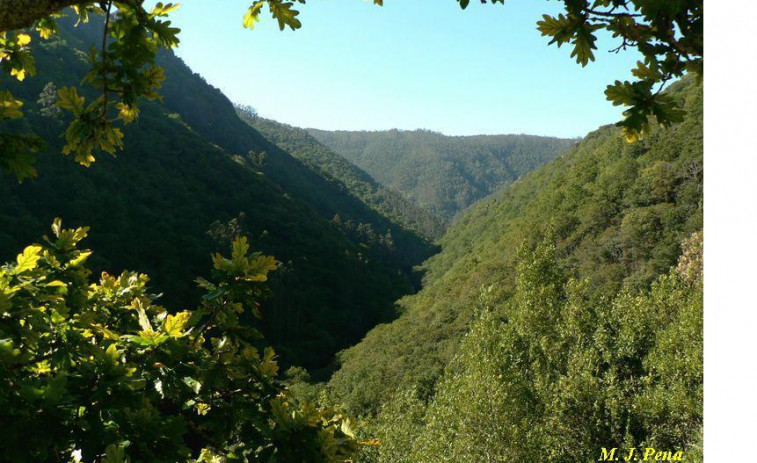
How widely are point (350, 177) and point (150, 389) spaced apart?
149784 mm

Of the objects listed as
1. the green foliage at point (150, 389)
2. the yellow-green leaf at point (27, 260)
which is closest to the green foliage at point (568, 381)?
the green foliage at point (150, 389)

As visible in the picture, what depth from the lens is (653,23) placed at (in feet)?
5.21

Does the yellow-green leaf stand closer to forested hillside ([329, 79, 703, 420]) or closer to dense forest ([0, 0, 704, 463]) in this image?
dense forest ([0, 0, 704, 463])

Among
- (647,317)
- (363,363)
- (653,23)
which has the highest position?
(653,23)

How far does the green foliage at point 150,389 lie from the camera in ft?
6.19

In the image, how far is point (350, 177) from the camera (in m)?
151

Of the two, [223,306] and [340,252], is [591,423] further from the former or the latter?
[340,252]

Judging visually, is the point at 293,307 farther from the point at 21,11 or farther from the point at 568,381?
the point at 21,11

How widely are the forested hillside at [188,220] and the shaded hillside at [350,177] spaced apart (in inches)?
1661

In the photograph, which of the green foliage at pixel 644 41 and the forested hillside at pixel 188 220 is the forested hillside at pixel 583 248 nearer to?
the forested hillside at pixel 188 220

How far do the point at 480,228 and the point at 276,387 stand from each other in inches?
3751

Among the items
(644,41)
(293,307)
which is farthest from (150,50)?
(293,307)
